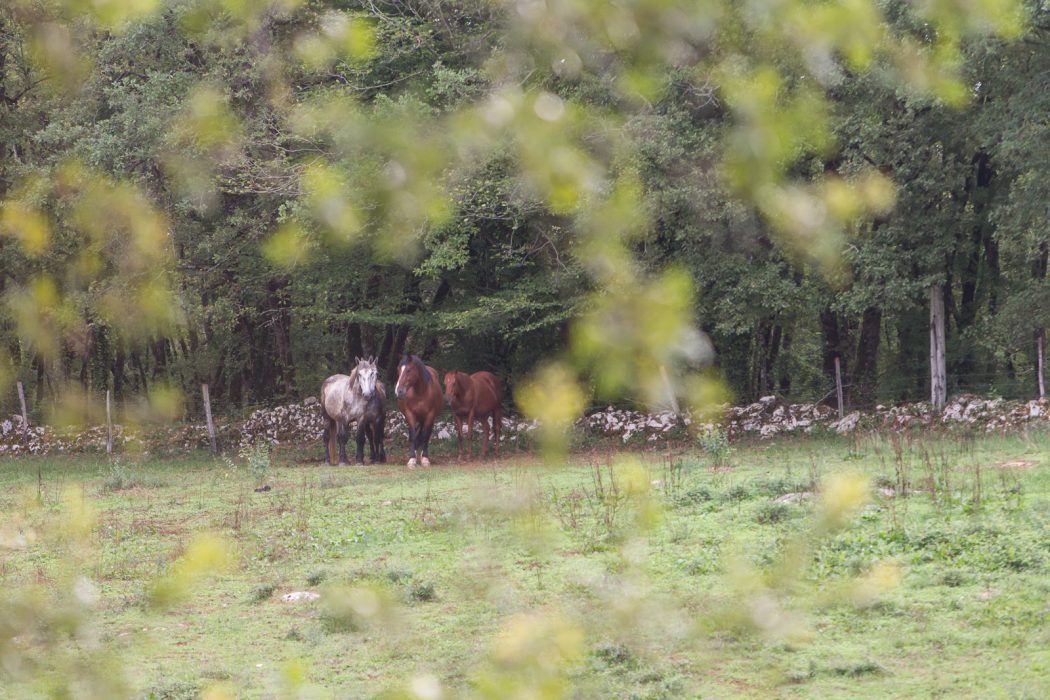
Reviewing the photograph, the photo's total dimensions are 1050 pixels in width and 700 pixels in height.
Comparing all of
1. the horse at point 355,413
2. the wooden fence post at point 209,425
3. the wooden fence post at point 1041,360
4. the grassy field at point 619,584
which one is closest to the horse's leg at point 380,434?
the horse at point 355,413

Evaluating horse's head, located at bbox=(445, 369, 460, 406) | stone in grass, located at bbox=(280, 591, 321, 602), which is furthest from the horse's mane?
stone in grass, located at bbox=(280, 591, 321, 602)

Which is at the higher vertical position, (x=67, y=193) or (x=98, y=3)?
(x=67, y=193)

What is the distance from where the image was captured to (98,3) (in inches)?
72.1

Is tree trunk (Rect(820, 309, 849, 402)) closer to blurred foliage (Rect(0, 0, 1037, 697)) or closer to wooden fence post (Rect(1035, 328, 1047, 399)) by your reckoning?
blurred foliage (Rect(0, 0, 1037, 697))

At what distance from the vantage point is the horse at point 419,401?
18.9m

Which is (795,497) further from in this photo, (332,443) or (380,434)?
(332,443)

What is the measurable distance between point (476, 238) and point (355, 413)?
12.6 feet

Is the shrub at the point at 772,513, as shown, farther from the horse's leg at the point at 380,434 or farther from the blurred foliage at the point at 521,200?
the horse's leg at the point at 380,434

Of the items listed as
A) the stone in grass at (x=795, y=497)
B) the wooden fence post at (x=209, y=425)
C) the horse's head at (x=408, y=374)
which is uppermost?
the horse's head at (x=408, y=374)

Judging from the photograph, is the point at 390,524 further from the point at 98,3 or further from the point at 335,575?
the point at 98,3

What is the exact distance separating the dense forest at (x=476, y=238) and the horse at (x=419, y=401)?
1.51 metres

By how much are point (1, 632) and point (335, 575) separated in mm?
7457

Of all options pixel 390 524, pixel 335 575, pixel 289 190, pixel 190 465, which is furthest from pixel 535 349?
pixel 335 575

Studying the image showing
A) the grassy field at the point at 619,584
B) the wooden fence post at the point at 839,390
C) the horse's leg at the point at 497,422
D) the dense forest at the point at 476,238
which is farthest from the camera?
the horse's leg at the point at 497,422
